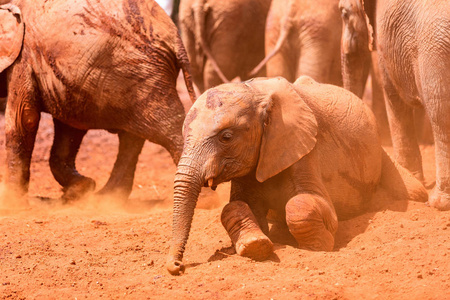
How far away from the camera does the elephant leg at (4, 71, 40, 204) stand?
594cm

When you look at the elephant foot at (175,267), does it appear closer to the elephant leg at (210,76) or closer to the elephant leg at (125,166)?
the elephant leg at (125,166)

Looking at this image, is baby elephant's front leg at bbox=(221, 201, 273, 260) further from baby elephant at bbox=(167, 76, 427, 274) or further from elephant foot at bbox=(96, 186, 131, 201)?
elephant foot at bbox=(96, 186, 131, 201)

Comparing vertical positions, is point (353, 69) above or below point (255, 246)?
above

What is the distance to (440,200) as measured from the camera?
4.89 m

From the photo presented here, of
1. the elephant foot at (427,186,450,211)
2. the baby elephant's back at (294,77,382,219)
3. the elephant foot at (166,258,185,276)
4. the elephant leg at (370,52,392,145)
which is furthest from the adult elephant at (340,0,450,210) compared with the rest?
the elephant leg at (370,52,392,145)

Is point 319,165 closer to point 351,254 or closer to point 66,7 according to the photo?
point 351,254

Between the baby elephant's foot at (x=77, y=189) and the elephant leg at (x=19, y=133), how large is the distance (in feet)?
1.44

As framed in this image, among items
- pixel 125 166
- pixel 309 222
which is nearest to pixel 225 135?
pixel 309 222

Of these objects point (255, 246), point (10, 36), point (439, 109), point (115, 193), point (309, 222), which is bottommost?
point (115, 193)

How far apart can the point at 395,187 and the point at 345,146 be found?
24.1 inches

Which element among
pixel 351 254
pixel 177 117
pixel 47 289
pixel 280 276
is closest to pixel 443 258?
pixel 351 254

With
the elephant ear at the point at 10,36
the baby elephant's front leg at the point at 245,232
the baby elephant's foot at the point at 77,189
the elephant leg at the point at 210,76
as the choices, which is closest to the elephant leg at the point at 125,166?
the baby elephant's foot at the point at 77,189

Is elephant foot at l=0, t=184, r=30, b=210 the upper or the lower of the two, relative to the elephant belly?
lower

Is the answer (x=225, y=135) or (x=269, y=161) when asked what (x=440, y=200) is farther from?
(x=225, y=135)
